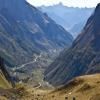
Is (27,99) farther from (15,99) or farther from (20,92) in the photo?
(20,92)

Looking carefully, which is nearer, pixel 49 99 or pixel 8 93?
pixel 49 99

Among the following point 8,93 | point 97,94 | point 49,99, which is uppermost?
point 8,93

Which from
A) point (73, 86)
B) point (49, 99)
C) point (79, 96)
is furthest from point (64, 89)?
point (79, 96)

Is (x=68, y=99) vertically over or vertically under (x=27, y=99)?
under

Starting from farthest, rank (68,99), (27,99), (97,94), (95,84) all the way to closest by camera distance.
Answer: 1. (27,99)
2. (95,84)
3. (68,99)
4. (97,94)

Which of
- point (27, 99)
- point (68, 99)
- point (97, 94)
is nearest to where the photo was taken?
point (97, 94)

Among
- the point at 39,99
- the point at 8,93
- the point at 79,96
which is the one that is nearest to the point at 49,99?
the point at 39,99

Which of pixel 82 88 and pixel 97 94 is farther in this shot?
pixel 82 88

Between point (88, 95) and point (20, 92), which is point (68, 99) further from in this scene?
point (20, 92)

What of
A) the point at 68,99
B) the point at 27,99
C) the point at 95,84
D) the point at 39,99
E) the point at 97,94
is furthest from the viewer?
the point at 27,99
